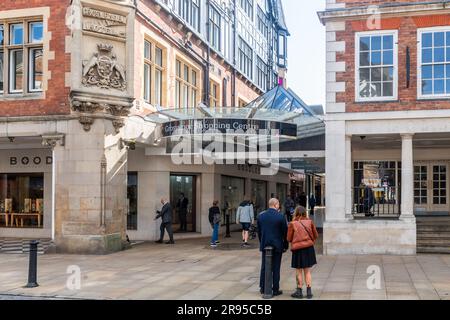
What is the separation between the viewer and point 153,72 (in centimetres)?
2119

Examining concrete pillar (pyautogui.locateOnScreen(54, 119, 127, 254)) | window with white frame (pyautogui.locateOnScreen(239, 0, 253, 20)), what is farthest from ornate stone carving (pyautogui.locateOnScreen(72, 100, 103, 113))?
window with white frame (pyautogui.locateOnScreen(239, 0, 253, 20))

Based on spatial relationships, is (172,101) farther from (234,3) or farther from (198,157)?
(234,3)

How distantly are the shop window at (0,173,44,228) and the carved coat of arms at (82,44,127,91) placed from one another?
6550 millimetres

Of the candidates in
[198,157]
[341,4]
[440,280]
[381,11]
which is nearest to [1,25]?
[198,157]

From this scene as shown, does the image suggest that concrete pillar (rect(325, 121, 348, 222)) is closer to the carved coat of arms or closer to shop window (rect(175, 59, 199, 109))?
the carved coat of arms

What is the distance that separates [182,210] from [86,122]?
24.3ft

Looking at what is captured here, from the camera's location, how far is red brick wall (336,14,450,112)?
51.3ft

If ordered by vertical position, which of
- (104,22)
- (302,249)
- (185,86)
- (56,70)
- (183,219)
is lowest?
(183,219)

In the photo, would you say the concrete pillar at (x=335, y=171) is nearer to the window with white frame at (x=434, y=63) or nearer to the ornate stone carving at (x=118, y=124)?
the window with white frame at (x=434, y=63)

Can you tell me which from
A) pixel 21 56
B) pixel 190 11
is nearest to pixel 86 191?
pixel 21 56

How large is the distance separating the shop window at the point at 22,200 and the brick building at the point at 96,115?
0.13 ft

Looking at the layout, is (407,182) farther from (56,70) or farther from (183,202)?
(56,70)

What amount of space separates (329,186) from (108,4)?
337 inches

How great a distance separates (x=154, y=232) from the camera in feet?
67.9
